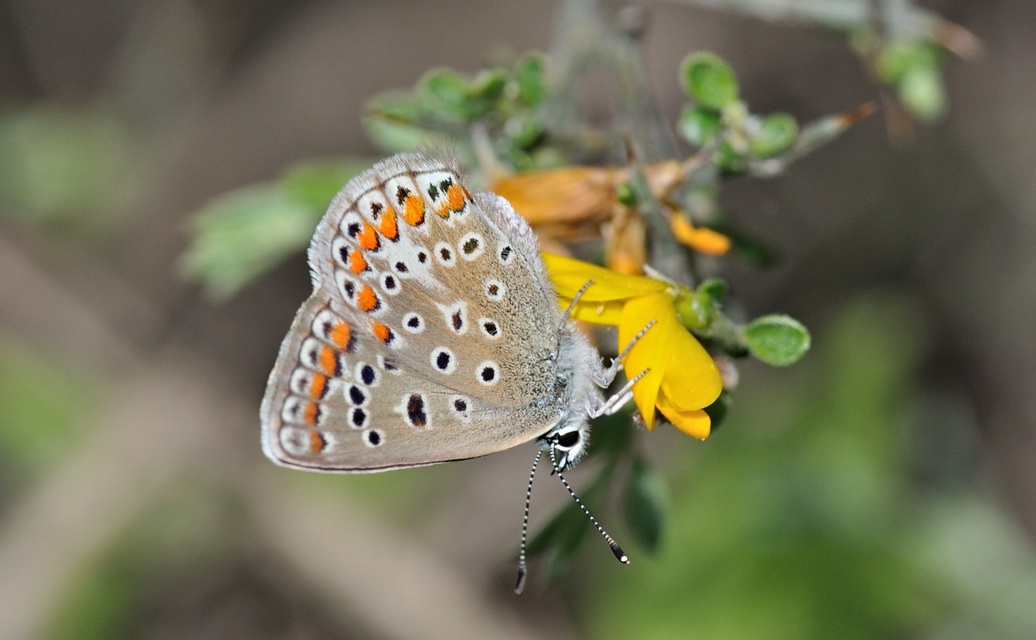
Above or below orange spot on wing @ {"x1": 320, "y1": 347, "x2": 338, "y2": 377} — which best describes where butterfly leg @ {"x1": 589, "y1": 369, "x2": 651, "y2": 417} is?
below

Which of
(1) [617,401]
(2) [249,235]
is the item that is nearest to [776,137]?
(1) [617,401]

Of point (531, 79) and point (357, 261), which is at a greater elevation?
point (531, 79)

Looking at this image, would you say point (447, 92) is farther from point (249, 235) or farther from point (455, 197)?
point (249, 235)

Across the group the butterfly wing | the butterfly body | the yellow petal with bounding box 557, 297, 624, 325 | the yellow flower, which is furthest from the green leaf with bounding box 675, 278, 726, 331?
the butterfly wing

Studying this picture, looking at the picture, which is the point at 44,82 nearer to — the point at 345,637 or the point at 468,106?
the point at 345,637

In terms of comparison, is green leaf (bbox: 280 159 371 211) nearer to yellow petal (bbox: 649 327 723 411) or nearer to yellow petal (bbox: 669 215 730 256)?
yellow petal (bbox: 669 215 730 256)

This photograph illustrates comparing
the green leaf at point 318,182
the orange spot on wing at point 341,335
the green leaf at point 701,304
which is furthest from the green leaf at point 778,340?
the green leaf at point 318,182
